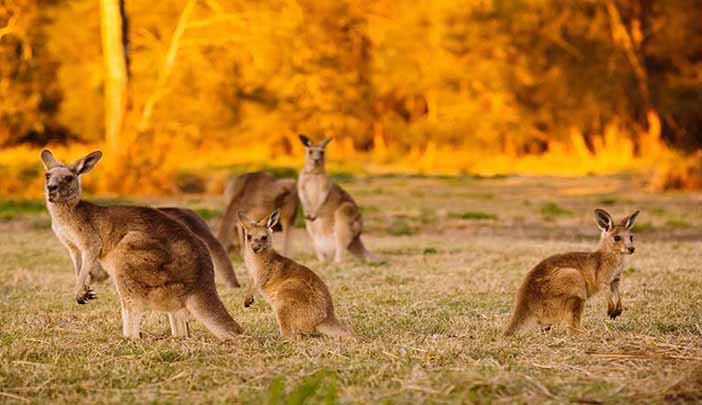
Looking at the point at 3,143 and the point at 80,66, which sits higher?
the point at 80,66

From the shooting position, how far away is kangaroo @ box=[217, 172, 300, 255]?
36.0ft

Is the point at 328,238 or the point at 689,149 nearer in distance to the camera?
the point at 328,238

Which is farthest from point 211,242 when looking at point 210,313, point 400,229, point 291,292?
point 400,229

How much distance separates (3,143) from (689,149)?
2284 centimetres

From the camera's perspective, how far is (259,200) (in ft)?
37.6

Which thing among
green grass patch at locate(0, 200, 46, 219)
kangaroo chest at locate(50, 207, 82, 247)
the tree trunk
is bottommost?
green grass patch at locate(0, 200, 46, 219)

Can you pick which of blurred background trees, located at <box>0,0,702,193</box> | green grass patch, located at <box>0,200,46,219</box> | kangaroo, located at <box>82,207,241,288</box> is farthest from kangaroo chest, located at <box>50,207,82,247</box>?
blurred background trees, located at <box>0,0,702,193</box>

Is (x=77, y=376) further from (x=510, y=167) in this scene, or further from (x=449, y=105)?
(x=449, y=105)

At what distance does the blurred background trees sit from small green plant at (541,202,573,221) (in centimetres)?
766

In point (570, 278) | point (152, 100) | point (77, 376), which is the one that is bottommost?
point (77, 376)

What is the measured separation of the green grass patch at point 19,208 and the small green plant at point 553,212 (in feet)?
26.9

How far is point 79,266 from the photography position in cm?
704

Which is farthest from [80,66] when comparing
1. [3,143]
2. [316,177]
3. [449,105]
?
[316,177]

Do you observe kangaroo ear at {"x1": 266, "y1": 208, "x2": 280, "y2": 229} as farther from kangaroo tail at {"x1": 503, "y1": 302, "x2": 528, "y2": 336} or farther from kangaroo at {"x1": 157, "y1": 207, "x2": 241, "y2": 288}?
kangaroo tail at {"x1": 503, "y1": 302, "x2": 528, "y2": 336}
